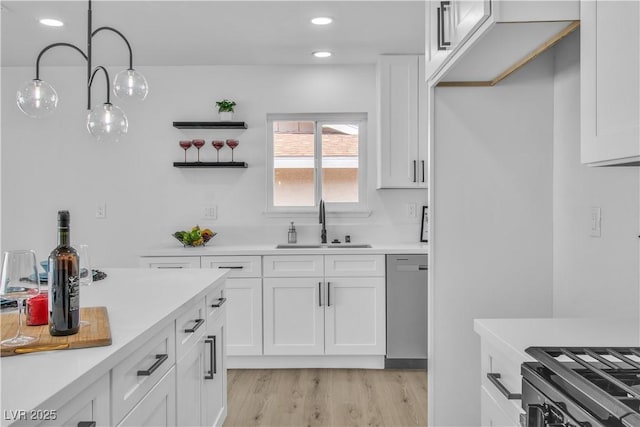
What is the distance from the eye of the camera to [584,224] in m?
1.94

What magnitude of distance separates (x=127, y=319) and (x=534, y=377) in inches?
43.4

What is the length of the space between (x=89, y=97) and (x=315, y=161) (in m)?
2.38

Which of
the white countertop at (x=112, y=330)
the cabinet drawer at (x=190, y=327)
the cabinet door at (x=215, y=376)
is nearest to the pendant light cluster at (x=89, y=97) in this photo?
the white countertop at (x=112, y=330)

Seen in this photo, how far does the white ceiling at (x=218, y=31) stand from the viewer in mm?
2971

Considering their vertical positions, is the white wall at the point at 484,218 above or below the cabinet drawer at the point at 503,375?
above

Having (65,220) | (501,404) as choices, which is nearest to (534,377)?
(501,404)

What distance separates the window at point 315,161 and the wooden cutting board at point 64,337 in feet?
9.44

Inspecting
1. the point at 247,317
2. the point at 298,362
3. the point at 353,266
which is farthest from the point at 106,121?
the point at 298,362

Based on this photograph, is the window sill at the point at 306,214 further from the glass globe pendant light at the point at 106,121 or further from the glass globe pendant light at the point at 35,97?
the glass globe pendant light at the point at 35,97

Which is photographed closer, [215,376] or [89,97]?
[89,97]

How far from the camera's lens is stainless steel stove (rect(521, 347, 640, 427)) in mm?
818

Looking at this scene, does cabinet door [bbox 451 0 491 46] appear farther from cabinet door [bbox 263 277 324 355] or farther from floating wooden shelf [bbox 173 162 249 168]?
floating wooden shelf [bbox 173 162 249 168]

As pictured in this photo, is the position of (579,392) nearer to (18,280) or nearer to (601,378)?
(601,378)

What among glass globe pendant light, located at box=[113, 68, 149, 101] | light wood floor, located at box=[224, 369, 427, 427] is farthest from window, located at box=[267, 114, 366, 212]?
glass globe pendant light, located at box=[113, 68, 149, 101]
